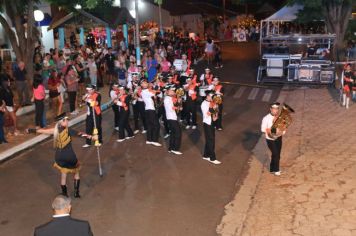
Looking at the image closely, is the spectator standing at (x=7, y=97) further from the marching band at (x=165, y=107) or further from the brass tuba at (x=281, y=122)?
the brass tuba at (x=281, y=122)

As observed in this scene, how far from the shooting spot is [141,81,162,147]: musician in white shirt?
1214cm

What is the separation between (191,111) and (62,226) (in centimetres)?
951

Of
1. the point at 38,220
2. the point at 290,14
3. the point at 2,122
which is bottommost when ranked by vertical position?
the point at 38,220

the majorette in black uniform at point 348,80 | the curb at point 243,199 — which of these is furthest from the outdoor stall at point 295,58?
the curb at point 243,199

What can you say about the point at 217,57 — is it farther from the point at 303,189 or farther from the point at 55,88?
the point at 303,189

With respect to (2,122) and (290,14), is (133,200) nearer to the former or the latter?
(2,122)

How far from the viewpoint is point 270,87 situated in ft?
69.6

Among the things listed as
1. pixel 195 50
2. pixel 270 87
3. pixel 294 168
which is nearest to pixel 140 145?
pixel 294 168

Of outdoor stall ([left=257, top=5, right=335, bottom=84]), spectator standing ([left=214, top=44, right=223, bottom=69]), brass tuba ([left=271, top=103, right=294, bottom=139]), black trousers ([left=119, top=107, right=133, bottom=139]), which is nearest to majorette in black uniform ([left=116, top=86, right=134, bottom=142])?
black trousers ([left=119, top=107, right=133, bottom=139])

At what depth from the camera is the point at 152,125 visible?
1221 centimetres

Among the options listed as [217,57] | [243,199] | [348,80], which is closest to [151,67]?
[348,80]

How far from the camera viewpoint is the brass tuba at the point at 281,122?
9500mm

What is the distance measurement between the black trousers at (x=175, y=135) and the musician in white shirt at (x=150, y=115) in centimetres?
80

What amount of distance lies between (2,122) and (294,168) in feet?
24.6
